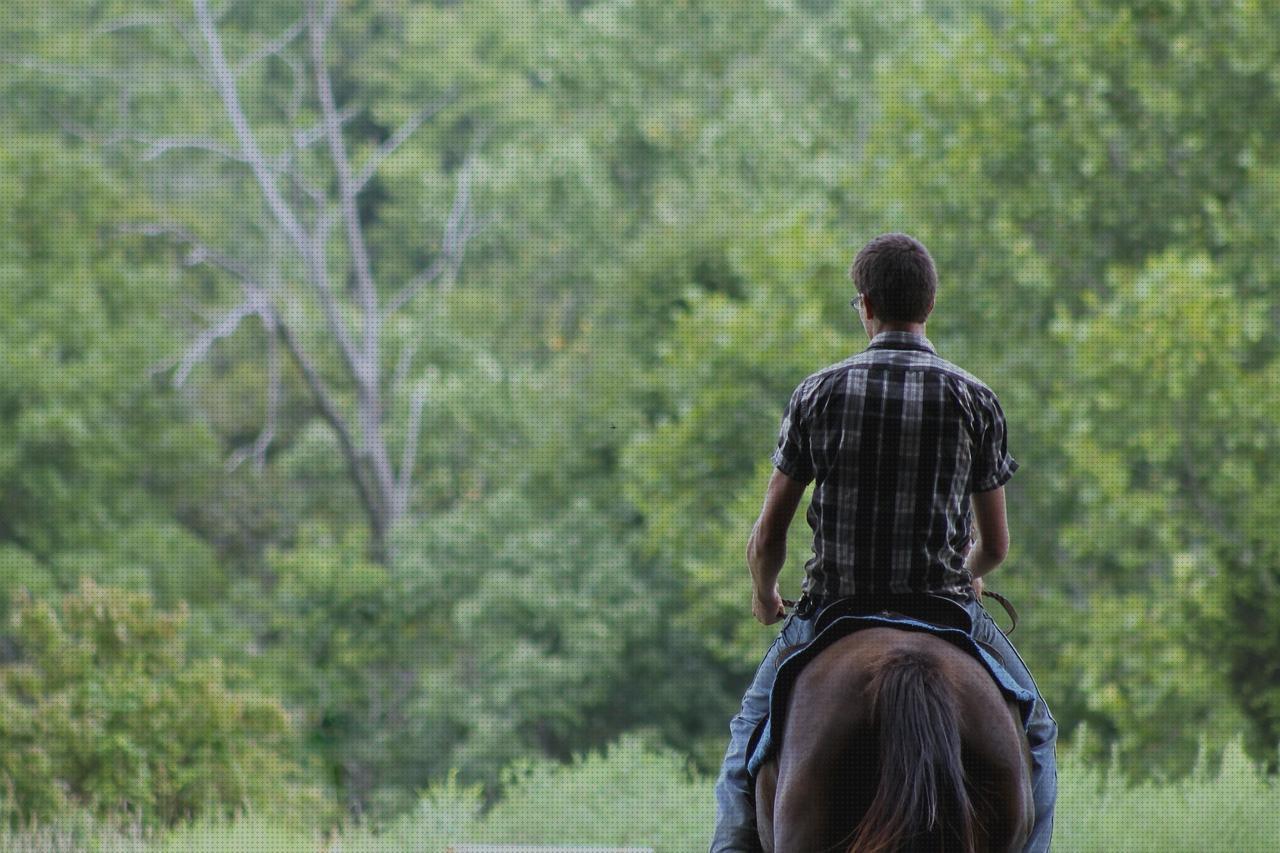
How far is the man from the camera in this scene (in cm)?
304

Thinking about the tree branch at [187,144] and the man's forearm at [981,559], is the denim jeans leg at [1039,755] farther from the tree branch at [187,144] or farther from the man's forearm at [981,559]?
the tree branch at [187,144]

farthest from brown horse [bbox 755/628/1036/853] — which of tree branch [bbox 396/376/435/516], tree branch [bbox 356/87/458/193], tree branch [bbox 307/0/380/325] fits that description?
tree branch [bbox 356/87/458/193]

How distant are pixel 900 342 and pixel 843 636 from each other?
0.62 m

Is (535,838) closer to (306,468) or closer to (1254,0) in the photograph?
(1254,0)

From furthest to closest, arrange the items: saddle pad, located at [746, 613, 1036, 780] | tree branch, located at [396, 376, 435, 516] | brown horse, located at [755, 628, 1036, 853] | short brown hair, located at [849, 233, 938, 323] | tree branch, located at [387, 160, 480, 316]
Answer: tree branch, located at [387, 160, 480, 316] < tree branch, located at [396, 376, 435, 516] < short brown hair, located at [849, 233, 938, 323] < saddle pad, located at [746, 613, 1036, 780] < brown horse, located at [755, 628, 1036, 853]

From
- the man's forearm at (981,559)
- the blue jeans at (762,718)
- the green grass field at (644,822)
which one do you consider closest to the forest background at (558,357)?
the green grass field at (644,822)

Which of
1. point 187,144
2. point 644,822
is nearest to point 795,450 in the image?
point 644,822

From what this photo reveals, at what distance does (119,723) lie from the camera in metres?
9.56

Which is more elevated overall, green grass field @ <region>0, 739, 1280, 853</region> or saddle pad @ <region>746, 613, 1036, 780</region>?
saddle pad @ <region>746, 613, 1036, 780</region>

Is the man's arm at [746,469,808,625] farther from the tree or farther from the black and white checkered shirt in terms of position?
the tree

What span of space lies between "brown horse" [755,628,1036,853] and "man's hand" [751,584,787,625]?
32cm

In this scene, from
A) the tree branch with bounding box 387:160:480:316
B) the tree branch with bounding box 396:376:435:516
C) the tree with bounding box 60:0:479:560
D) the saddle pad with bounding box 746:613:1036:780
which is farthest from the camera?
the tree branch with bounding box 387:160:480:316

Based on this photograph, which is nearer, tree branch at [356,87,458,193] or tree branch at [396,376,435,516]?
tree branch at [396,376,435,516]

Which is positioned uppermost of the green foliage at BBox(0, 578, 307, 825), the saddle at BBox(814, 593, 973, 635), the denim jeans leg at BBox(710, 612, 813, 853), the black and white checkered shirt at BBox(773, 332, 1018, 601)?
the black and white checkered shirt at BBox(773, 332, 1018, 601)
